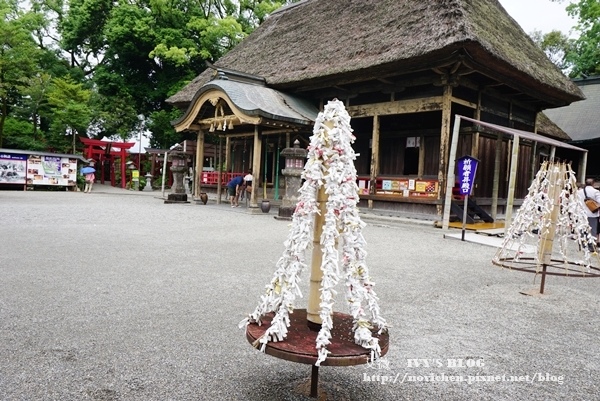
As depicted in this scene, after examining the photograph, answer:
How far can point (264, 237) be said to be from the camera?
7.87 meters

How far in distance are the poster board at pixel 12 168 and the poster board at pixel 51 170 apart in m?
0.24

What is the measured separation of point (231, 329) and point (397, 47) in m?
9.20

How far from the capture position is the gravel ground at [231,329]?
7.93 ft

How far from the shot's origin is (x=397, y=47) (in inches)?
410

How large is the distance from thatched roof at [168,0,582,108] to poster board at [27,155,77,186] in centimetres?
763

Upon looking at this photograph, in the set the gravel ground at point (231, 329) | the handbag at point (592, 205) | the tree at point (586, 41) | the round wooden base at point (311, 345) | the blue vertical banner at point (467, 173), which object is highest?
the tree at point (586, 41)

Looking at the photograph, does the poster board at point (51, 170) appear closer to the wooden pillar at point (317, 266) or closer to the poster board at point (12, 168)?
the poster board at point (12, 168)

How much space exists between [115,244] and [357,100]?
879cm

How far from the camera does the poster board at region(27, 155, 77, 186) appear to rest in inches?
773

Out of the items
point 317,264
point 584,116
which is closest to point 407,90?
point 317,264

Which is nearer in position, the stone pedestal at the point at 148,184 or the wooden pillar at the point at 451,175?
the wooden pillar at the point at 451,175

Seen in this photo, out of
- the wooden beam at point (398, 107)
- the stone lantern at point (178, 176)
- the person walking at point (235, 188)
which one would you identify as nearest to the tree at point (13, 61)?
the stone lantern at point (178, 176)

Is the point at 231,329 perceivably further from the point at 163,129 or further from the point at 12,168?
the point at 163,129

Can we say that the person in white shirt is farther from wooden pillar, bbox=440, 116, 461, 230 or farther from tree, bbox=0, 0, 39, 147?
tree, bbox=0, 0, 39, 147
